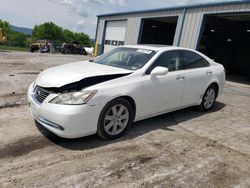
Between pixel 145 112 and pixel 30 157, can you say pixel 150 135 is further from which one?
pixel 30 157

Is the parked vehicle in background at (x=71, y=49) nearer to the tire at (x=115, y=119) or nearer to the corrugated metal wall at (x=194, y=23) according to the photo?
the corrugated metal wall at (x=194, y=23)

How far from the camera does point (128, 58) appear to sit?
503 centimetres

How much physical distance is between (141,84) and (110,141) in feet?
3.61

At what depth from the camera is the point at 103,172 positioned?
128 inches

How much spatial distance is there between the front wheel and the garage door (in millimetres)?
14795

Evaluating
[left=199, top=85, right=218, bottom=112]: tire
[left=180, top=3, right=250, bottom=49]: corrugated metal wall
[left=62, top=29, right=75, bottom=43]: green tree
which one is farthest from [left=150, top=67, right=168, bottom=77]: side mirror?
[left=62, top=29, right=75, bottom=43]: green tree

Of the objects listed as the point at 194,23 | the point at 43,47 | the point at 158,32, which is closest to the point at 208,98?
the point at 194,23

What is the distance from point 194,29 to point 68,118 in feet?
39.3

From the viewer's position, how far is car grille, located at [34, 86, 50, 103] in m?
3.93

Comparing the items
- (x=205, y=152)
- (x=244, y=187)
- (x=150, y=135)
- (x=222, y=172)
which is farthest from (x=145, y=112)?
(x=244, y=187)

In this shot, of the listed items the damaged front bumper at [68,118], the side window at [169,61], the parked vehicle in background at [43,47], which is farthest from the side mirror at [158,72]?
the parked vehicle in background at [43,47]

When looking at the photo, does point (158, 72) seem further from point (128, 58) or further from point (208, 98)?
point (208, 98)

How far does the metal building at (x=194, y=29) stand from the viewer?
1364 centimetres

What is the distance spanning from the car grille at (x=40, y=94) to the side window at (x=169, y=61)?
186 centimetres
